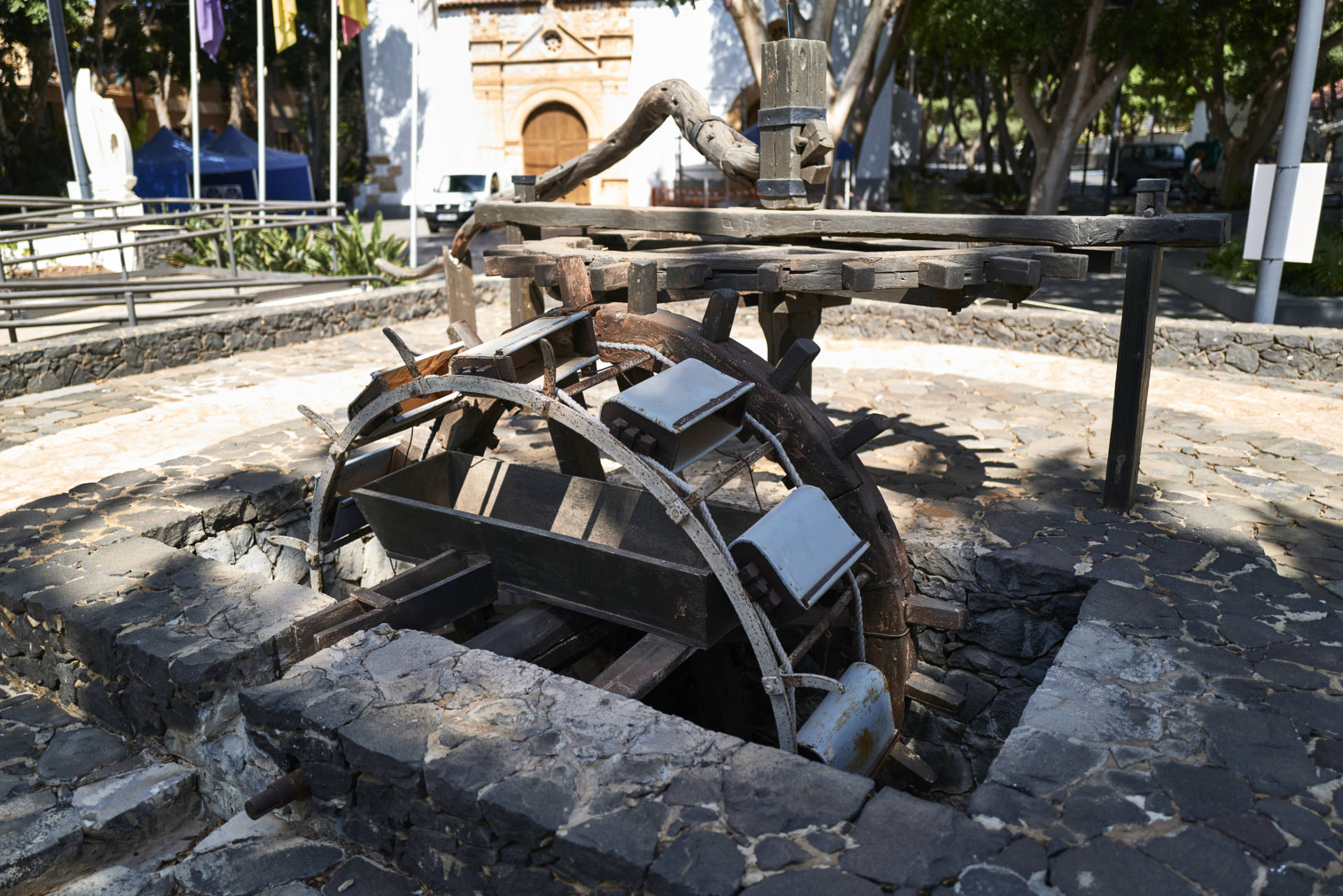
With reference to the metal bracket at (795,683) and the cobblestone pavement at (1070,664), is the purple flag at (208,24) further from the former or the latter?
the metal bracket at (795,683)

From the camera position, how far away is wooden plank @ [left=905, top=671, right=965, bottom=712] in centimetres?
391

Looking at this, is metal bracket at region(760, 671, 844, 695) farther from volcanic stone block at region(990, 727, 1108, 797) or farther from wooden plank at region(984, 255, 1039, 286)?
wooden plank at region(984, 255, 1039, 286)

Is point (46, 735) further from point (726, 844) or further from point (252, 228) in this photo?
point (252, 228)

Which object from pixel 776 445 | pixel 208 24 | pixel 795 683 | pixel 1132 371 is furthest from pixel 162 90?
pixel 795 683

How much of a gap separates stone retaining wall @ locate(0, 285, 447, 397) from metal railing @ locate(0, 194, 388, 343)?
304mm

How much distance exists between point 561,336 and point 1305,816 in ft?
9.76

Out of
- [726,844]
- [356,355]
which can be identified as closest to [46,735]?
[726,844]

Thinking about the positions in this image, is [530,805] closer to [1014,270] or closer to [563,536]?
[563,536]

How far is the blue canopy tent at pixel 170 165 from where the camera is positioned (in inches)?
765

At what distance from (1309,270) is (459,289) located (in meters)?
9.55

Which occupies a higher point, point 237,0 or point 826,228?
point 237,0

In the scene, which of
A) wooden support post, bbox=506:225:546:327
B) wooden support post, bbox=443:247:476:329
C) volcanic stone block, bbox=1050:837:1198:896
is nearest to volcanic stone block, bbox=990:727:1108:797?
volcanic stone block, bbox=1050:837:1198:896

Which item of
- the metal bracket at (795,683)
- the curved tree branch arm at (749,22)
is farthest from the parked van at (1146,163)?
the metal bracket at (795,683)

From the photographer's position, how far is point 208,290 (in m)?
11.6
